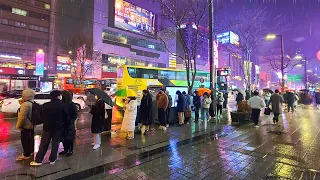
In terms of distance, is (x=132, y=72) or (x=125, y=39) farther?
(x=125, y=39)

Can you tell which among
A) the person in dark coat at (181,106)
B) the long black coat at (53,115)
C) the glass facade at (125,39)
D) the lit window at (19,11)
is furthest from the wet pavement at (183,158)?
the lit window at (19,11)

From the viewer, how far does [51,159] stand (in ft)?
16.5

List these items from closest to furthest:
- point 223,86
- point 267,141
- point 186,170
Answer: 1. point 186,170
2. point 267,141
3. point 223,86

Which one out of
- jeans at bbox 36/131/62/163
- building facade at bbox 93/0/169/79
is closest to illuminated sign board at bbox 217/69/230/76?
jeans at bbox 36/131/62/163

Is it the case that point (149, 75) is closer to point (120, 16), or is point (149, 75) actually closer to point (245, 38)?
point (245, 38)

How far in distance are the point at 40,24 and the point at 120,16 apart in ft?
67.8

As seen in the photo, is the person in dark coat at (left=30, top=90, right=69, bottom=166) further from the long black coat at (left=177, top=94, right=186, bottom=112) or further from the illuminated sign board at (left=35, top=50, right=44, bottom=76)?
the illuminated sign board at (left=35, top=50, right=44, bottom=76)

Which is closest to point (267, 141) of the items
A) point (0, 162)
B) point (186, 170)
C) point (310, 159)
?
point (310, 159)

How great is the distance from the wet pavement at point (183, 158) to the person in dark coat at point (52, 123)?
286 mm

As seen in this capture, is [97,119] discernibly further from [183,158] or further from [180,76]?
[180,76]

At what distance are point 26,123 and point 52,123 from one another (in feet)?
2.93

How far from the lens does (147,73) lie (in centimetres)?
2023

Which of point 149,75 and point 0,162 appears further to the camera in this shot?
point 149,75

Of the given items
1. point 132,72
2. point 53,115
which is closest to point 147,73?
point 132,72
